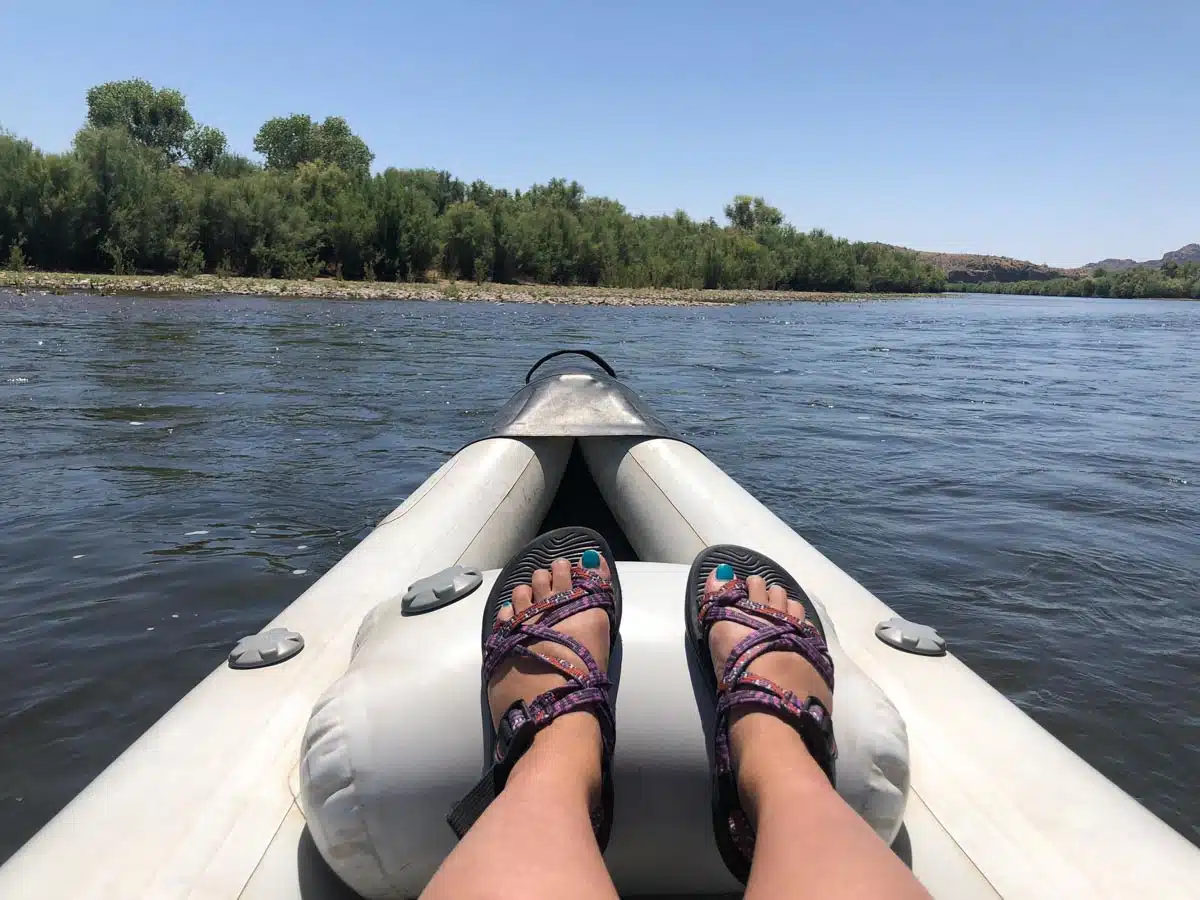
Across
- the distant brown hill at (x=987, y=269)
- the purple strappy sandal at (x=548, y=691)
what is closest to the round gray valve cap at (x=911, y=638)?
the purple strappy sandal at (x=548, y=691)

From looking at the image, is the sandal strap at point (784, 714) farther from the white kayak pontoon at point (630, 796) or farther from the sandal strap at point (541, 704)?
the sandal strap at point (541, 704)

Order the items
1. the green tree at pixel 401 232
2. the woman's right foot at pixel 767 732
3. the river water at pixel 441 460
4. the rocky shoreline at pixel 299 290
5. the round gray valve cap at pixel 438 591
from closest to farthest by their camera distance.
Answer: the woman's right foot at pixel 767 732 → the round gray valve cap at pixel 438 591 → the river water at pixel 441 460 → the rocky shoreline at pixel 299 290 → the green tree at pixel 401 232

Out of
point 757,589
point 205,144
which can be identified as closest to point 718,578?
point 757,589

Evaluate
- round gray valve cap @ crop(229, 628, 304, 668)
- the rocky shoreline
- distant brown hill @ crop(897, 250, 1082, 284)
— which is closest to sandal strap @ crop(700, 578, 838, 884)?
round gray valve cap @ crop(229, 628, 304, 668)

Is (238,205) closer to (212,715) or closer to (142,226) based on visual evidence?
(142,226)

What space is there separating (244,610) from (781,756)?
2.51 meters

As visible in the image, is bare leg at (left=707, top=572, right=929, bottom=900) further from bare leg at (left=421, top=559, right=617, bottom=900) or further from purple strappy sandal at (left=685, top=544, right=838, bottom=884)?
bare leg at (left=421, top=559, right=617, bottom=900)

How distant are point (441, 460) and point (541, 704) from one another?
4321 mm

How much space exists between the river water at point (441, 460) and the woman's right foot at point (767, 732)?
1.57m

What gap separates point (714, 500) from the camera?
257cm

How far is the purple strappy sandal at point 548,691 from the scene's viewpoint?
1156 mm

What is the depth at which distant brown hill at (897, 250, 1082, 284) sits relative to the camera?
106 meters

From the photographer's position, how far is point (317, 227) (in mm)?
32969

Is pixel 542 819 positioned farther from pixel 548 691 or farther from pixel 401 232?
pixel 401 232
